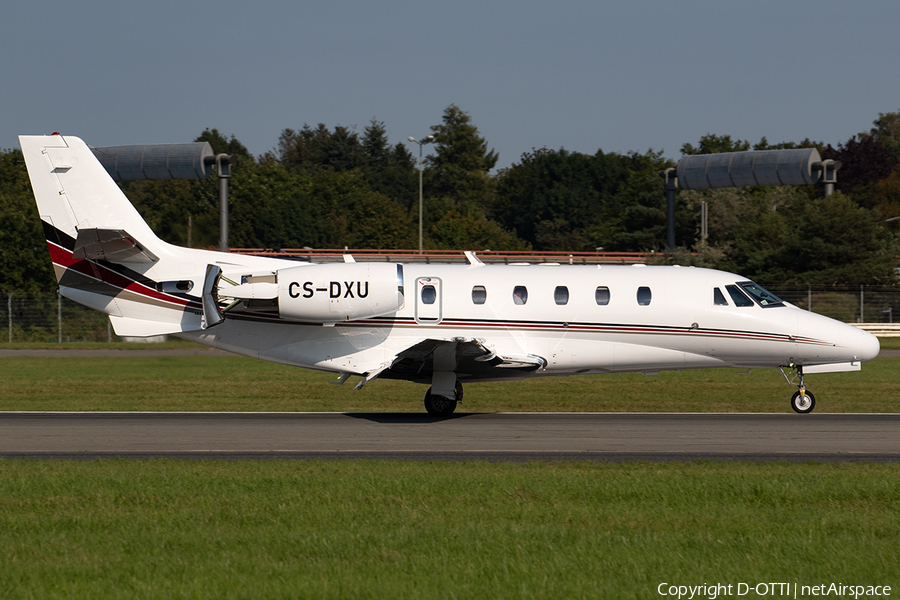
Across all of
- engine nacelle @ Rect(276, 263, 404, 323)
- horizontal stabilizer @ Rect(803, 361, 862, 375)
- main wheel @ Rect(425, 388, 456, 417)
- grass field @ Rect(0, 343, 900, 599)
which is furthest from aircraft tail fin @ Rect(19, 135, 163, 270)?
horizontal stabilizer @ Rect(803, 361, 862, 375)

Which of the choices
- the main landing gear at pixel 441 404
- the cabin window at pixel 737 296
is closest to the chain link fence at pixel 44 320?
the main landing gear at pixel 441 404

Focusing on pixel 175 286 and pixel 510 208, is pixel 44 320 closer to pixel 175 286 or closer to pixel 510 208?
pixel 175 286

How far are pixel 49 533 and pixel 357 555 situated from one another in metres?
2.93

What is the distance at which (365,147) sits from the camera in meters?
122

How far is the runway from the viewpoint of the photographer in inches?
543

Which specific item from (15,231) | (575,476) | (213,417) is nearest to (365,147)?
(15,231)

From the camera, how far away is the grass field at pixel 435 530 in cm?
713

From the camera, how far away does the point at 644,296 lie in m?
18.9

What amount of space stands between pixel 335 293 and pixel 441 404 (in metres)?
3.08

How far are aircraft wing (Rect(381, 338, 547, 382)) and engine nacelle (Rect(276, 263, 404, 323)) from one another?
1.14 metres

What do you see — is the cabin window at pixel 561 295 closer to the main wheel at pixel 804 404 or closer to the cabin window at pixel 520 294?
the cabin window at pixel 520 294

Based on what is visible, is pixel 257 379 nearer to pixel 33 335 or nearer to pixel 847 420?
pixel 847 420

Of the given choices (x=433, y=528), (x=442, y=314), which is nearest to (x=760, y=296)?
(x=442, y=314)

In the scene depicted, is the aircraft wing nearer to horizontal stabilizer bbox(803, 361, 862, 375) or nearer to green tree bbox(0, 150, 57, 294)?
horizontal stabilizer bbox(803, 361, 862, 375)
